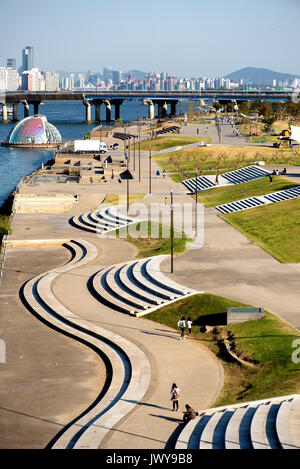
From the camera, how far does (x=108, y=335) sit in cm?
3934

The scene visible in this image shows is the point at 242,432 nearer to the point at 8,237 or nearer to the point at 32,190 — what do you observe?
the point at 8,237

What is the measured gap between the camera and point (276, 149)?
110 m

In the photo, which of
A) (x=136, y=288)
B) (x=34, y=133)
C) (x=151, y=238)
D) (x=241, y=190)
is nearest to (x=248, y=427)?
(x=136, y=288)

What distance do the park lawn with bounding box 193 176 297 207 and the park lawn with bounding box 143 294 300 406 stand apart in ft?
117

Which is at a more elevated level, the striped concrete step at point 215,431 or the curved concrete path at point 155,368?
the striped concrete step at point 215,431

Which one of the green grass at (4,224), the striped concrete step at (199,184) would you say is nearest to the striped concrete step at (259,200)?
the striped concrete step at (199,184)

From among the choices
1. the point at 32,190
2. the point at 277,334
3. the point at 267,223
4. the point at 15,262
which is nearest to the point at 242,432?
the point at 277,334

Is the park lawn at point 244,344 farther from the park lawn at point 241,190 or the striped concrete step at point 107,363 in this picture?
the park lawn at point 241,190

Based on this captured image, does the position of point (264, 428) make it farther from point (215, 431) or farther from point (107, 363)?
point (107, 363)

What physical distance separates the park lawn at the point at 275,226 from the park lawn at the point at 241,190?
21.2 ft

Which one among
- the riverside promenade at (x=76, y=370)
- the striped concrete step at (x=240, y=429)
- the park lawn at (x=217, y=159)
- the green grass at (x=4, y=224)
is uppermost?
the park lawn at (x=217, y=159)

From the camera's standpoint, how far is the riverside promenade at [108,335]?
97.3 ft

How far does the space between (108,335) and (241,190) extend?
4504 centimetres
